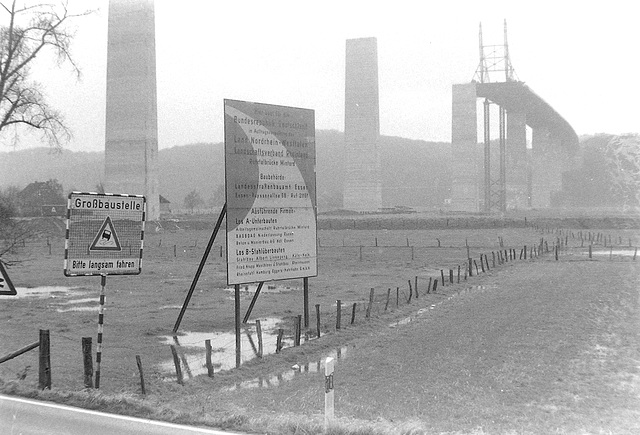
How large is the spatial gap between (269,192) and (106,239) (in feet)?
14.2

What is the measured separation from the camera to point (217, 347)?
14.1m

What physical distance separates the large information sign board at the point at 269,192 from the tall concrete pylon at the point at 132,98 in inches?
1635

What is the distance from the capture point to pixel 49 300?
72.4 feet

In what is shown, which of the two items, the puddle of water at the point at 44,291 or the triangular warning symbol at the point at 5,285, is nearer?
the triangular warning symbol at the point at 5,285

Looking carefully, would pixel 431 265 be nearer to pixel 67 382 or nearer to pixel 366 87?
pixel 67 382

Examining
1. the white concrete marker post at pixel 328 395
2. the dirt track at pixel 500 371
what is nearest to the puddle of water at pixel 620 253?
the dirt track at pixel 500 371

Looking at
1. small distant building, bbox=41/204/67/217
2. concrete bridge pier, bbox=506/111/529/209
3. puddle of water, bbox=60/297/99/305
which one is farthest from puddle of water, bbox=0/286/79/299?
concrete bridge pier, bbox=506/111/529/209

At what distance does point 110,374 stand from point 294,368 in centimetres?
307

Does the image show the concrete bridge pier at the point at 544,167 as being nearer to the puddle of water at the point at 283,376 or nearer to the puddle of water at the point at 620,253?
the puddle of water at the point at 620,253

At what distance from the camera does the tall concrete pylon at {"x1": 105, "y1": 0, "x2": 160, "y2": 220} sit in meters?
53.4

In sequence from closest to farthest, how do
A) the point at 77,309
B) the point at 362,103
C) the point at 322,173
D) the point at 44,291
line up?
1. the point at 77,309
2. the point at 44,291
3. the point at 362,103
4. the point at 322,173

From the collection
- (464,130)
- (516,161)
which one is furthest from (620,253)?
(516,161)

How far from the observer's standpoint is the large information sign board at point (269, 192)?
1255 centimetres

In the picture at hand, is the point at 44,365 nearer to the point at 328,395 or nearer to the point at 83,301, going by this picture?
the point at 328,395
